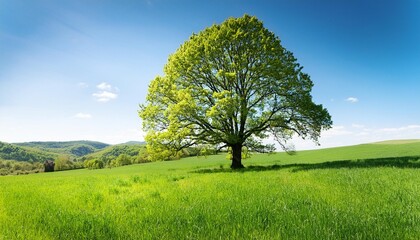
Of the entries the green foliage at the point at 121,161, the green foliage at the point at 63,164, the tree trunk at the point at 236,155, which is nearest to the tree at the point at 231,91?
the tree trunk at the point at 236,155

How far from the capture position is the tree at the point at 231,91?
24.3 m

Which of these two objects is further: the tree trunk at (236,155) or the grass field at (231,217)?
the tree trunk at (236,155)

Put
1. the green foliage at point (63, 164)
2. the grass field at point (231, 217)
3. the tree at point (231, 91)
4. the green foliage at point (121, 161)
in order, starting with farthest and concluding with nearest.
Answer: the green foliage at point (63, 164) → the green foliage at point (121, 161) → the tree at point (231, 91) → the grass field at point (231, 217)

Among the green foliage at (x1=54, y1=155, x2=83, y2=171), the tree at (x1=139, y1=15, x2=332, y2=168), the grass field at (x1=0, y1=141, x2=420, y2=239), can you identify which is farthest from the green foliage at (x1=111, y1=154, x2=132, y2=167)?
the grass field at (x1=0, y1=141, x2=420, y2=239)

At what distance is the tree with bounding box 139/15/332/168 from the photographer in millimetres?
24266

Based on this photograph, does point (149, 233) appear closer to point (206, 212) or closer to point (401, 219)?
point (206, 212)

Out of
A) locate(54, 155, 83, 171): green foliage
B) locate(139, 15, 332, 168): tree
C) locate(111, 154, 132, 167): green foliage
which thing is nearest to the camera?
locate(139, 15, 332, 168): tree

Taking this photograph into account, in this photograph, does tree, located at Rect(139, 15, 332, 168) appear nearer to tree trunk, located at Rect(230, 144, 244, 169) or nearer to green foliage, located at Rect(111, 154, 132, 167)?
tree trunk, located at Rect(230, 144, 244, 169)

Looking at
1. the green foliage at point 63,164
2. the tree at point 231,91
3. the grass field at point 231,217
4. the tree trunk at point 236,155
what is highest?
the tree at point 231,91

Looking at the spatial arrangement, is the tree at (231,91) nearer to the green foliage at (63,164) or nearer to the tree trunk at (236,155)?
the tree trunk at (236,155)

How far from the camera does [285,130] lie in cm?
2716

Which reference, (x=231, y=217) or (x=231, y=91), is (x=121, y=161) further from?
(x=231, y=217)

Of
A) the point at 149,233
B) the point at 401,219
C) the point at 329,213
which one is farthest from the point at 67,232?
the point at 401,219

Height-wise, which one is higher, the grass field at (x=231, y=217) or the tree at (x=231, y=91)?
the tree at (x=231, y=91)
